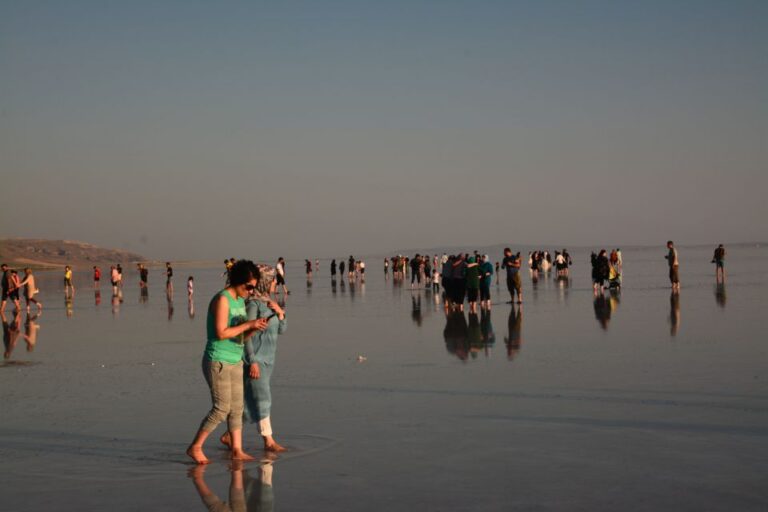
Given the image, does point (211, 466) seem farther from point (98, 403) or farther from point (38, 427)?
point (98, 403)

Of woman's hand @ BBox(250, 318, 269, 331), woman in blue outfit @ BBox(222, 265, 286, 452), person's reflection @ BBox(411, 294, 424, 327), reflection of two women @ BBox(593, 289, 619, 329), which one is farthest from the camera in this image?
person's reflection @ BBox(411, 294, 424, 327)

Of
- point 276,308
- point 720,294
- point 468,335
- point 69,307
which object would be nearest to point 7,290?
point 69,307

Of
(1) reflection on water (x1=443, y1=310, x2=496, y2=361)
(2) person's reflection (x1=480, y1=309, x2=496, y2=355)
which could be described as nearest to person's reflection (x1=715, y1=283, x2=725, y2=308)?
(2) person's reflection (x1=480, y1=309, x2=496, y2=355)

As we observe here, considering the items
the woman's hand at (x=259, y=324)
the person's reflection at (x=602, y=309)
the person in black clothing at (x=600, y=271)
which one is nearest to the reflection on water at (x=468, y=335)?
the person's reflection at (x=602, y=309)

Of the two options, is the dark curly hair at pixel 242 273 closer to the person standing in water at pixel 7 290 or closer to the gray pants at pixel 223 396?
the gray pants at pixel 223 396

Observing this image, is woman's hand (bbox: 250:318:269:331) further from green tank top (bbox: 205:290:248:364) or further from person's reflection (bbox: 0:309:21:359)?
person's reflection (bbox: 0:309:21:359)

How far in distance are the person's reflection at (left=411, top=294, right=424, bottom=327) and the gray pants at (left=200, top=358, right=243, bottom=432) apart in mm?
13043

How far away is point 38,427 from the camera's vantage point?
970 cm

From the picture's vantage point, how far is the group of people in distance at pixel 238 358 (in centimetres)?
795

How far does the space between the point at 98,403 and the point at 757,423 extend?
285 inches

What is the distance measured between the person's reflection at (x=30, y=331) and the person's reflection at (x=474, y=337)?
325 inches

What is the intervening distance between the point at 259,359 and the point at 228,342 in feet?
1.84

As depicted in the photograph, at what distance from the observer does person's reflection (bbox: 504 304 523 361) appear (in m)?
15.2

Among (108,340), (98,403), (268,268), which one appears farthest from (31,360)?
(268,268)
